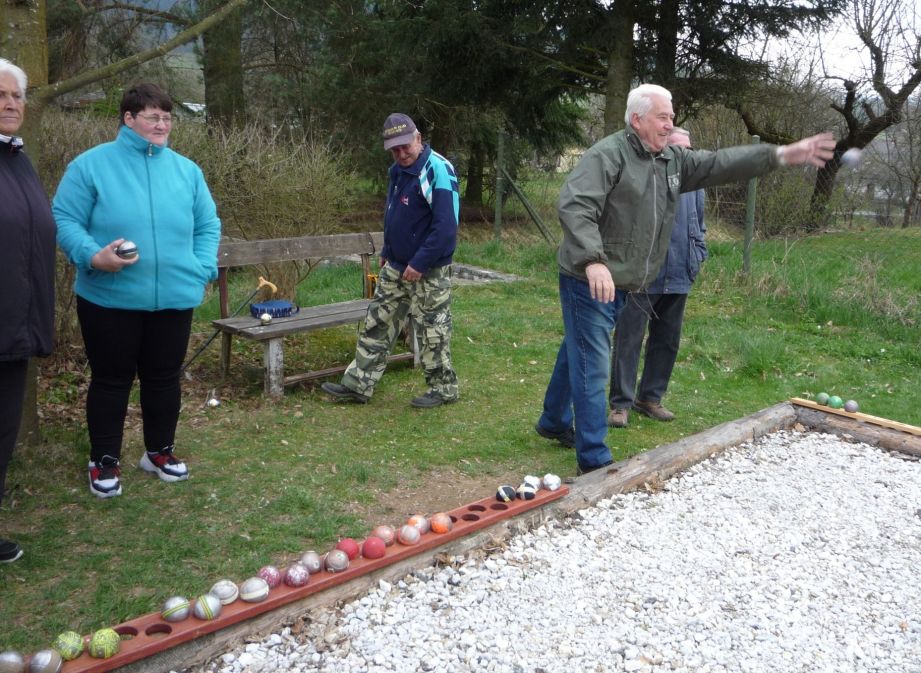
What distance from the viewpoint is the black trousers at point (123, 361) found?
143 inches

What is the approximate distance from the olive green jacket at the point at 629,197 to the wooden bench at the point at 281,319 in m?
2.27

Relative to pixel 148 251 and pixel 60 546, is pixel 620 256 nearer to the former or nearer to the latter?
pixel 148 251

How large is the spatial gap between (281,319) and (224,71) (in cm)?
824

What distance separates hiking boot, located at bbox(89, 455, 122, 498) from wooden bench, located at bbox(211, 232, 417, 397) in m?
1.57

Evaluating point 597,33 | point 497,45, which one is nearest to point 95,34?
point 497,45

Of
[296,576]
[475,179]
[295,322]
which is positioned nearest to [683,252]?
[295,322]

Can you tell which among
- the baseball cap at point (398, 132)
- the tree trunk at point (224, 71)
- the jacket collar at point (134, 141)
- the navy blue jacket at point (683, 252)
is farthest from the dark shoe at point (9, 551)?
the tree trunk at point (224, 71)

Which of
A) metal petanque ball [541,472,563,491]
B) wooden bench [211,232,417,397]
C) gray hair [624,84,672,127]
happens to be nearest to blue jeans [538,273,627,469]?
metal petanque ball [541,472,563,491]

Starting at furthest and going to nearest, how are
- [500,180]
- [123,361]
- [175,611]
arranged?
[500,180] < [123,361] < [175,611]

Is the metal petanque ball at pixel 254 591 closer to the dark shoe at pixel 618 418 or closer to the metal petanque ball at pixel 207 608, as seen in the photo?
the metal petanque ball at pixel 207 608

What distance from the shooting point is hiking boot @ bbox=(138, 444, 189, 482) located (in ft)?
13.4

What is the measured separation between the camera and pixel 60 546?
340 centimetres

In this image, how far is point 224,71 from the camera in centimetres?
1260

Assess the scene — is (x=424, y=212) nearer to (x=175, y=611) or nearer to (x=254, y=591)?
(x=254, y=591)
